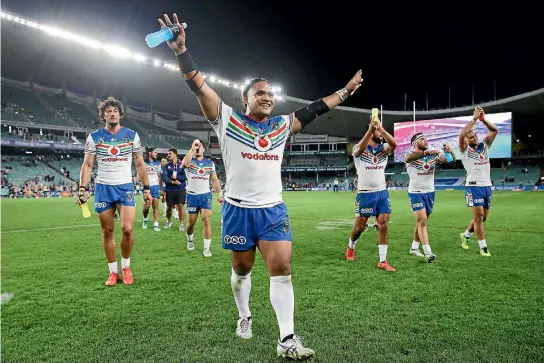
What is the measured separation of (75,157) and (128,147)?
179 ft

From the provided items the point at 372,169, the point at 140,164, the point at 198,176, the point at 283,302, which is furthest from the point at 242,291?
the point at 198,176

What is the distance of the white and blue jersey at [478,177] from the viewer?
7.52 meters

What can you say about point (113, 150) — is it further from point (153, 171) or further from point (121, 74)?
point (121, 74)

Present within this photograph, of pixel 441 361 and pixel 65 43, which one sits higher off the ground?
pixel 65 43

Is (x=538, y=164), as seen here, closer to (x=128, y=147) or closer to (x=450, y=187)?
(x=450, y=187)

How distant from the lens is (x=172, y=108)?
227 ft

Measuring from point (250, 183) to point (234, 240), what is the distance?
0.52 metres

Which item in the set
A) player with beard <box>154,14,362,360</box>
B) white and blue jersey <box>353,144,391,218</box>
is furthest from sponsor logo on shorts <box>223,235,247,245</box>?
white and blue jersey <box>353,144,391,218</box>

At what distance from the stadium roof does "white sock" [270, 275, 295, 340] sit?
143ft

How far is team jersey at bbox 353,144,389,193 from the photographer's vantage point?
6812 mm

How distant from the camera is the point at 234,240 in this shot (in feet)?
10.9

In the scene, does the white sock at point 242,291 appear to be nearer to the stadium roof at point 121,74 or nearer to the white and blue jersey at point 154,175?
the white and blue jersey at point 154,175

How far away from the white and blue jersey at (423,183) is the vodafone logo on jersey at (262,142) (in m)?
4.76

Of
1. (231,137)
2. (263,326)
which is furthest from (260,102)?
(263,326)
